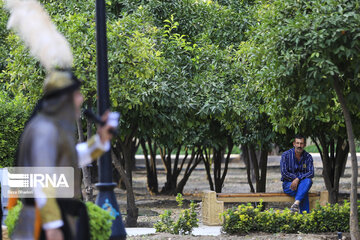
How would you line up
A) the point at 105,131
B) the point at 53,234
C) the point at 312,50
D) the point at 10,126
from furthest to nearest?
the point at 10,126 → the point at 312,50 → the point at 105,131 → the point at 53,234

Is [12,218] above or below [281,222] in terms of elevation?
above

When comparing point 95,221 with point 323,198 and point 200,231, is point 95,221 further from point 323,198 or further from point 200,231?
point 323,198

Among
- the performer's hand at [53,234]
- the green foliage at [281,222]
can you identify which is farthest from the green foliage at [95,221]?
the green foliage at [281,222]

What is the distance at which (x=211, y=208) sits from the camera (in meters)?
12.3

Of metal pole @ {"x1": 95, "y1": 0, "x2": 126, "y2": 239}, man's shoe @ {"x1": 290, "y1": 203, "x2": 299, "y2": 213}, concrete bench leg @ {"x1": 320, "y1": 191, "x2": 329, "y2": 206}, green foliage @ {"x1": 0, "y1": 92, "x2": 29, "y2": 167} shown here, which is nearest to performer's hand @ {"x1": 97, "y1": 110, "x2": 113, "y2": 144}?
metal pole @ {"x1": 95, "y1": 0, "x2": 126, "y2": 239}

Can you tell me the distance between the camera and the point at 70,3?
1267cm

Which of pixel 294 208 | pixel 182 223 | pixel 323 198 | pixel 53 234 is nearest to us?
pixel 53 234

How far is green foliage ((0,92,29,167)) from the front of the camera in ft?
42.5

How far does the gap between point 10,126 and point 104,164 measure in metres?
7.20

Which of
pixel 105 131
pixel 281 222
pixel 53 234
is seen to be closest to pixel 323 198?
pixel 281 222

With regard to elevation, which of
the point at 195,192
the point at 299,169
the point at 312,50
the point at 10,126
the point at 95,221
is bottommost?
the point at 195,192

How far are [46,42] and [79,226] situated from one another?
4.83 feet

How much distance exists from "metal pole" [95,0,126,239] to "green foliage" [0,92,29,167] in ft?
21.7

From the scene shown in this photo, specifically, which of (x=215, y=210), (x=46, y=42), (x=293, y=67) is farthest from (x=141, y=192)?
(x=46, y=42)
